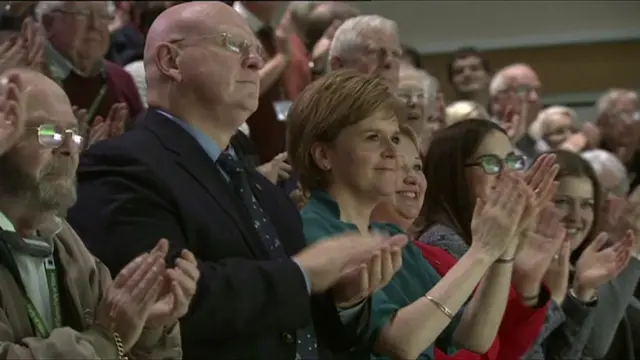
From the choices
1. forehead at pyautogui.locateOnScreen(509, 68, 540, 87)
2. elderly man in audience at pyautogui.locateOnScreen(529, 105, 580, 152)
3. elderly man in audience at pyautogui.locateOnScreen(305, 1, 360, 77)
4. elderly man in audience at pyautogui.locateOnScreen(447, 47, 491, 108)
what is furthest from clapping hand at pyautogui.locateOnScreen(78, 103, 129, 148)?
elderly man in audience at pyautogui.locateOnScreen(529, 105, 580, 152)

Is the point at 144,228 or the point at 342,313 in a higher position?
the point at 144,228

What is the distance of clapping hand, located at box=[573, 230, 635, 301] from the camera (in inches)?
105

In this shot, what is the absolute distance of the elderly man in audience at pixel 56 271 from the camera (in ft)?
5.03

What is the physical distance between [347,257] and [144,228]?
0.32 m

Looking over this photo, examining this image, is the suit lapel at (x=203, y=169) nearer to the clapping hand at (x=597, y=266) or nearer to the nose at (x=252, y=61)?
the nose at (x=252, y=61)

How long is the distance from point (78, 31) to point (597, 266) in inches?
59.0

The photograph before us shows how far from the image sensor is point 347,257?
1.79 m

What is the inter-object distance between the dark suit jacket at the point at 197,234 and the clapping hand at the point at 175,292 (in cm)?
10

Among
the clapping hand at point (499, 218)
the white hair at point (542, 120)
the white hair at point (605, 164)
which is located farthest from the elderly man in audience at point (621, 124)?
the clapping hand at point (499, 218)

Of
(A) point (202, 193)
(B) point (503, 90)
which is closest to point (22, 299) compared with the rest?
(A) point (202, 193)

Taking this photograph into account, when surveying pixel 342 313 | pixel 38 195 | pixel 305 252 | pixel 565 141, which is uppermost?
pixel 38 195

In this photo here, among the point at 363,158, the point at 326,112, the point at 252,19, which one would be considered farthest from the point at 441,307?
the point at 252,19

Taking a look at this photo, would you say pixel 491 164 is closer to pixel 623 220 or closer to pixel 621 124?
pixel 623 220

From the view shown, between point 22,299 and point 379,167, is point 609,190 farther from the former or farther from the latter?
point 22,299
